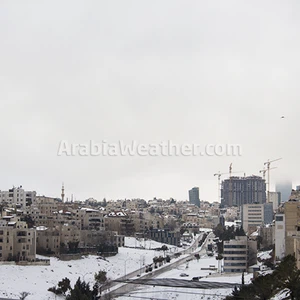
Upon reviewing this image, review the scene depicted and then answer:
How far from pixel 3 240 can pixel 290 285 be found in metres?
38.3

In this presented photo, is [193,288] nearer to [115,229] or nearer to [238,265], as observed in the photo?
[238,265]

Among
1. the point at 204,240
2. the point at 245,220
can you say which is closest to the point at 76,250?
the point at 204,240

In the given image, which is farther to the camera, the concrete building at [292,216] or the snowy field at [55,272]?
the concrete building at [292,216]

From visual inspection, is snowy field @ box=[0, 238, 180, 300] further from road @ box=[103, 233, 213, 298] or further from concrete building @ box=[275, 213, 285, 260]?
concrete building @ box=[275, 213, 285, 260]

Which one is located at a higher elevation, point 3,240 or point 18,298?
point 3,240

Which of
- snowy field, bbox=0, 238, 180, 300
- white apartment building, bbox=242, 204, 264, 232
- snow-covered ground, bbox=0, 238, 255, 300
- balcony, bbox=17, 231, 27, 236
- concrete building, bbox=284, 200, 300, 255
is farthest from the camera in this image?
white apartment building, bbox=242, 204, 264, 232

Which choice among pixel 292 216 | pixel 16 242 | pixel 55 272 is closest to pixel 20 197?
pixel 16 242

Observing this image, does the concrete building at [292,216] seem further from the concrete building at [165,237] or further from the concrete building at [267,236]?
the concrete building at [165,237]

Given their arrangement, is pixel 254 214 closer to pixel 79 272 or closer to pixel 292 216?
pixel 292 216

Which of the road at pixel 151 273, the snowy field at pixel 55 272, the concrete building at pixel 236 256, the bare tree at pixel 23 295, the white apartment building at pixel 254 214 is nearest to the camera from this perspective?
the bare tree at pixel 23 295

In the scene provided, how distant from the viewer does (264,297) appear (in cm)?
3384

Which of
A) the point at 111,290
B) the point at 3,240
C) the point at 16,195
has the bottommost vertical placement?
the point at 111,290

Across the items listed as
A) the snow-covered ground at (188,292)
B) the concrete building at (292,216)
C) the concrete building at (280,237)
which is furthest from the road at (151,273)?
the concrete building at (292,216)

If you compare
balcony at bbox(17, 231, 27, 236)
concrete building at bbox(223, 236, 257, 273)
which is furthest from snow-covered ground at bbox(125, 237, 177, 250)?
balcony at bbox(17, 231, 27, 236)
